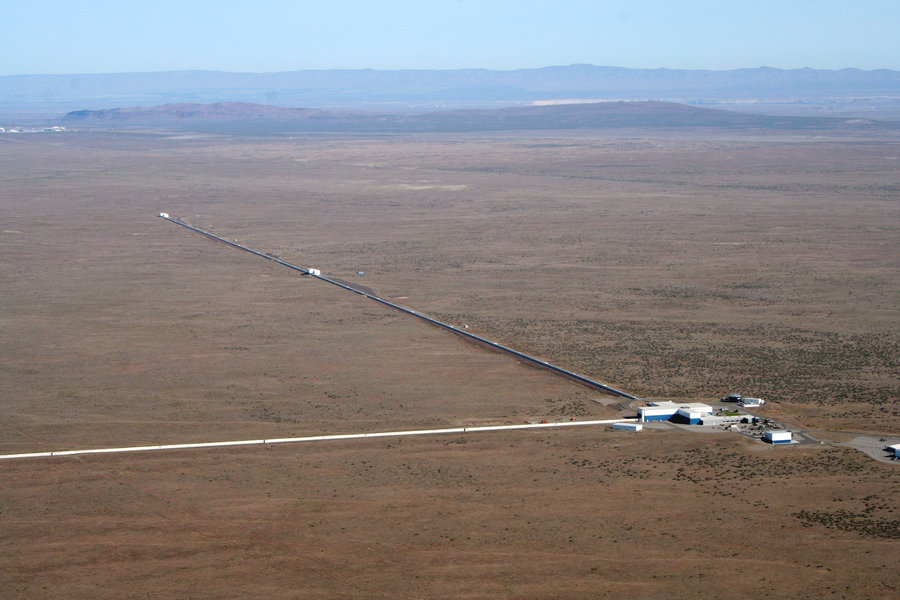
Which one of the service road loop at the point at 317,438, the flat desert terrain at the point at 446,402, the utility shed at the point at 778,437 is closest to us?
the flat desert terrain at the point at 446,402

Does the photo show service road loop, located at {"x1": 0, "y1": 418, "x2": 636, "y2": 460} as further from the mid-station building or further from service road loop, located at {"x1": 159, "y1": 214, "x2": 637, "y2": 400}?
service road loop, located at {"x1": 159, "y1": 214, "x2": 637, "y2": 400}

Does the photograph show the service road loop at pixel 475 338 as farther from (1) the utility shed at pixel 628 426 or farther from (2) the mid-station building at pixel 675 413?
(1) the utility shed at pixel 628 426

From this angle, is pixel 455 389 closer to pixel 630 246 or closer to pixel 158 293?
pixel 158 293

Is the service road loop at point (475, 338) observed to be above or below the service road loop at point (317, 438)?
above

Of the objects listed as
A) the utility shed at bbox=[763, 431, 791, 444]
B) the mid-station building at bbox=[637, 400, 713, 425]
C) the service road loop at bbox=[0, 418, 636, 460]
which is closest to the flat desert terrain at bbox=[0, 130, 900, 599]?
the service road loop at bbox=[0, 418, 636, 460]

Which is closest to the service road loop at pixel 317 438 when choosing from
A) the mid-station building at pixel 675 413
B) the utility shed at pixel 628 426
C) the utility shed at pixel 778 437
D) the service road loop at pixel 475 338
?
the utility shed at pixel 628 426

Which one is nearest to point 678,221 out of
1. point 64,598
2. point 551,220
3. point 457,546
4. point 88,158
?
point 551,220

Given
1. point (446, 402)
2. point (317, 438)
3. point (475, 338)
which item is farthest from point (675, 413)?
point (475, 338)
